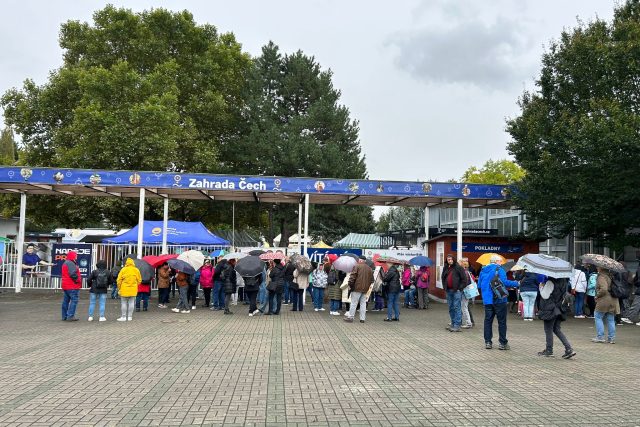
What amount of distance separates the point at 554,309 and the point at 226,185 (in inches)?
530

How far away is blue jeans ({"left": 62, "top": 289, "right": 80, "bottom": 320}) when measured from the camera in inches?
538

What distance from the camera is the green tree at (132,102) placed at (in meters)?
29.5

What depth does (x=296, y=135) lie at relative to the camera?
115 feet

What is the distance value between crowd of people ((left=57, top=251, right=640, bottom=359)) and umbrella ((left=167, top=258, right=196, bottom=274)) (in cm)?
55

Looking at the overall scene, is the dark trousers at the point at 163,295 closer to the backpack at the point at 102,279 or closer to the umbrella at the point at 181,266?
the umbrella at the point at 181,266

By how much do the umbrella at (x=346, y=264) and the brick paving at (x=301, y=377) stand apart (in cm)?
183

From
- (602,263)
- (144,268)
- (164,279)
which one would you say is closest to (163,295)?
(164,279)

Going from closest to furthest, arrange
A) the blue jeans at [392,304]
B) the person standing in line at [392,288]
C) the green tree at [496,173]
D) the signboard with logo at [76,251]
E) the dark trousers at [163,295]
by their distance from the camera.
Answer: the person standing in line at [392,288] < the blue jeans at [392,304] < the dark trousers at [163,295] < the signboard with logo at [76,251] < the green tree at [496,173]

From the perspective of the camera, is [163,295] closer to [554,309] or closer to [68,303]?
[68,303]

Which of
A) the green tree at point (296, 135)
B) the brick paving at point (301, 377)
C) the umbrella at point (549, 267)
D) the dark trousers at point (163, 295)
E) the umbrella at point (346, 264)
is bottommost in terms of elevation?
the brick paving at point (301, 377)

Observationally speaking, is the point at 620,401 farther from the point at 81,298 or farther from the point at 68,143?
the point at 68,143

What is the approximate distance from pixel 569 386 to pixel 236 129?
31.6 m

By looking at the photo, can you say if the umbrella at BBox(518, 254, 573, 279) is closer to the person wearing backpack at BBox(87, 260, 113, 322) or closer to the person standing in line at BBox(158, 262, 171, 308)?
the person wearing backpack at BBox(87, 260, 113, 322)

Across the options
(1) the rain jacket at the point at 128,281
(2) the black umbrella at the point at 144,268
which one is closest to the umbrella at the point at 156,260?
(2) the black umbrella at the point at 144,268
